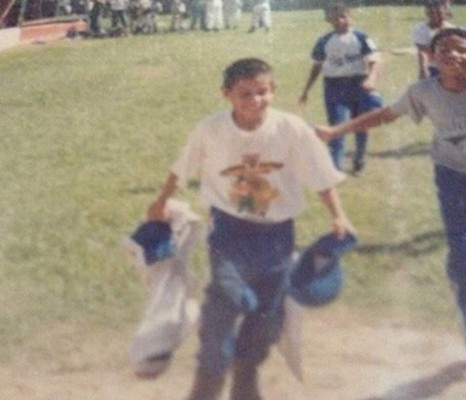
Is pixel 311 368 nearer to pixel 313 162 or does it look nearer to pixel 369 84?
pixel 313 162

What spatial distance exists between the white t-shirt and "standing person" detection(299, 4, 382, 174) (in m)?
3.70

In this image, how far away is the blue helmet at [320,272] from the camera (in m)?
3.77

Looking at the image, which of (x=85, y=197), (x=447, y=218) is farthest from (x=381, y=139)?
(x=447, y=218)

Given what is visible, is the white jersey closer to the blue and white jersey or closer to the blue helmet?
the blue helmet

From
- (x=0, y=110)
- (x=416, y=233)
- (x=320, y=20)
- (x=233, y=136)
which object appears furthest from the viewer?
(x=320, y=20)

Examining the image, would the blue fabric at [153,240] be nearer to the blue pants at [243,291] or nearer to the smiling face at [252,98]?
the blue pants at [243,291]

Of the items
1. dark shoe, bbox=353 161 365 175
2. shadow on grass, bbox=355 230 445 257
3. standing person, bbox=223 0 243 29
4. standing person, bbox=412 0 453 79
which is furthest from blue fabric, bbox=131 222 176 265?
standing person, bbox=223 0 243 29

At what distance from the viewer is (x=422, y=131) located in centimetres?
975

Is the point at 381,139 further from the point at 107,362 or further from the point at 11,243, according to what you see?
the point at 107,362

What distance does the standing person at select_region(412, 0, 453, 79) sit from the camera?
7664mm

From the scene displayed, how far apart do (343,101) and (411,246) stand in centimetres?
197

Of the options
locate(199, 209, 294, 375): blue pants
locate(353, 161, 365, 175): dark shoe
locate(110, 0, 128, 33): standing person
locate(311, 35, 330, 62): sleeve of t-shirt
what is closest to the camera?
locate(199, 209, 294, 375): blue pants

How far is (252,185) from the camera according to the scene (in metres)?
3.64

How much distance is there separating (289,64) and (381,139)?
4540 mm
